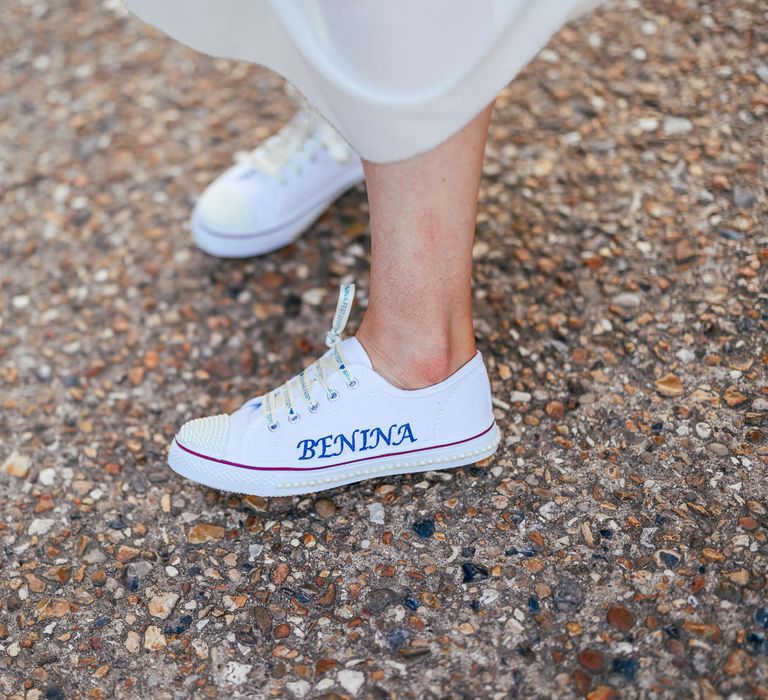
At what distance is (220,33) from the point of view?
1.23 m

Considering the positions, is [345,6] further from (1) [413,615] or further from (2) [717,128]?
(2) [717,128]

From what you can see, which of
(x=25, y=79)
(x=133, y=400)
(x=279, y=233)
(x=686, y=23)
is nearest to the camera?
(x=133, y=400)

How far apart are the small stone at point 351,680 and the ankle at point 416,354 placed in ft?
1.38

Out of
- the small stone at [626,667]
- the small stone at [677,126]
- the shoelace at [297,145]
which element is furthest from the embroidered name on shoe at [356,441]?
the small stone at [677,126]

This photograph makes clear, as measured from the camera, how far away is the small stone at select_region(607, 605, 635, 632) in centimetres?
121

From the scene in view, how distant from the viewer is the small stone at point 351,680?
1199mm

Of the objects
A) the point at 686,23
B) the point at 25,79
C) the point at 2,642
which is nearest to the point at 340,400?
the point at 2,642

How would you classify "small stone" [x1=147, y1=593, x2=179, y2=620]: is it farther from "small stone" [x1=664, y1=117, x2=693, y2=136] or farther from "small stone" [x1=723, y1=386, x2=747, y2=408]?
"small stone" [x1=664, y1=117, x2=693, y2=136]

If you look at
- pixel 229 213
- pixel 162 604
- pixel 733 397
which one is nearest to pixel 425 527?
pixel 162 604

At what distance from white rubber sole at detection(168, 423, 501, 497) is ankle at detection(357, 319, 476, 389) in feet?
0.40

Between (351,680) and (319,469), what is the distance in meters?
0.33

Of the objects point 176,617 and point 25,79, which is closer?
point 176,617

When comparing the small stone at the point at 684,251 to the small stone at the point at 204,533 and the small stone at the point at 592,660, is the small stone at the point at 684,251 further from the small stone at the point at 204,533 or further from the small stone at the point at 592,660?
the small stone at the point at 204,533

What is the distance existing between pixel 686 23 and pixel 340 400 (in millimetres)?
1448
